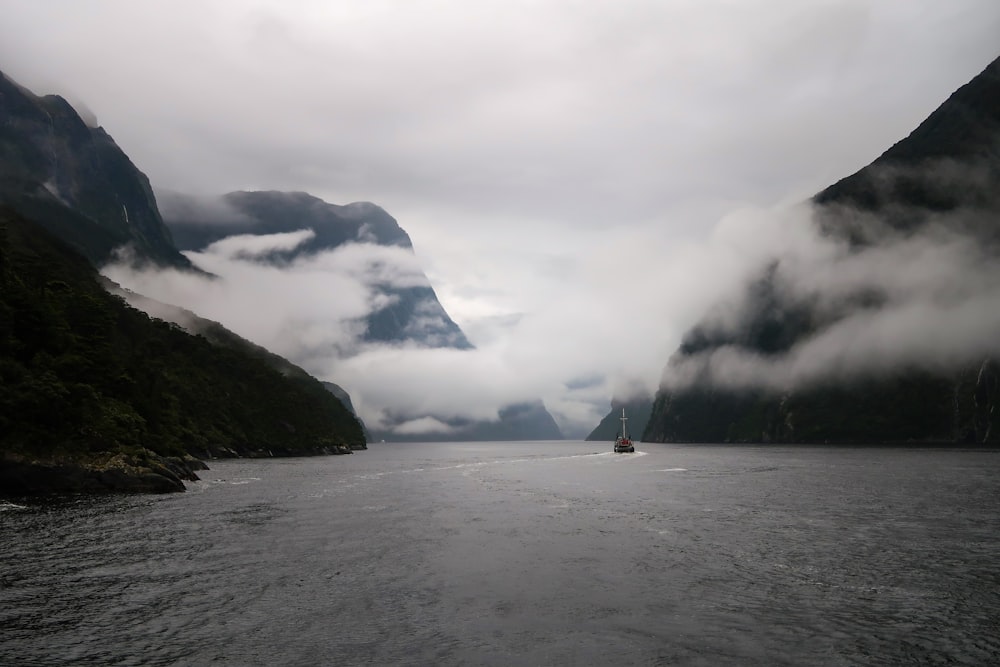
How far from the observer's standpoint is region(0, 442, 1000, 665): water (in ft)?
74.6

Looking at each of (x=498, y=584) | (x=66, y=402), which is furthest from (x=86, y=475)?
(x=498, y=584)


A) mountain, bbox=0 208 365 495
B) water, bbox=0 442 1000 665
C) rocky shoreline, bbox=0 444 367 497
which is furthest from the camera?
mountain, bbox=0 208 365 495

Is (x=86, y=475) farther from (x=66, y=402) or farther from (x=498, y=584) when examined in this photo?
(x=498, y=584)

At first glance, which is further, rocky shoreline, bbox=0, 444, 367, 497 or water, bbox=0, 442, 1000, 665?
rocky shoreline, bbox=0, 444, 367, 497

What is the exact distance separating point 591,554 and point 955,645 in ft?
67.1

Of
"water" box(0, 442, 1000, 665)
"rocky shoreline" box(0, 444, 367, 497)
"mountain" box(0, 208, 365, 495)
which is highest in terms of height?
"mountain" box(0, 208, 365, 495)

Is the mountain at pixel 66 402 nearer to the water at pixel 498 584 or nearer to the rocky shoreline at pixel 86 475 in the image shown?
the rocky shoreline at pixel 86 475

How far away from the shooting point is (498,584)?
3269 centimetres

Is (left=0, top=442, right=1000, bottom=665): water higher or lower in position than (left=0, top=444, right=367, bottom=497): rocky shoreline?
lower

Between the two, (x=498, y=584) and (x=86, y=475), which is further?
(x=86, y=475)

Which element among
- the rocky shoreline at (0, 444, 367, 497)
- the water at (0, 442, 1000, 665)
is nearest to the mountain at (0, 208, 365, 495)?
the rocky shoreline at (0, 444, 367, 497)

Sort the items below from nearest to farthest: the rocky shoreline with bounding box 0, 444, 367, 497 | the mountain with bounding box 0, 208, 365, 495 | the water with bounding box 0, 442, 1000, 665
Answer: the water with bounding box 0, 442, 1000, 665 → the rocky shoreline with bounding box 0, 444, 367, 497 → the mountain with bounding box 0, 208, 365, 495

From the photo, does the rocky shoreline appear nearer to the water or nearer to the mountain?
the mountain

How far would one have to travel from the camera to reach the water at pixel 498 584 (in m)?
22.7
